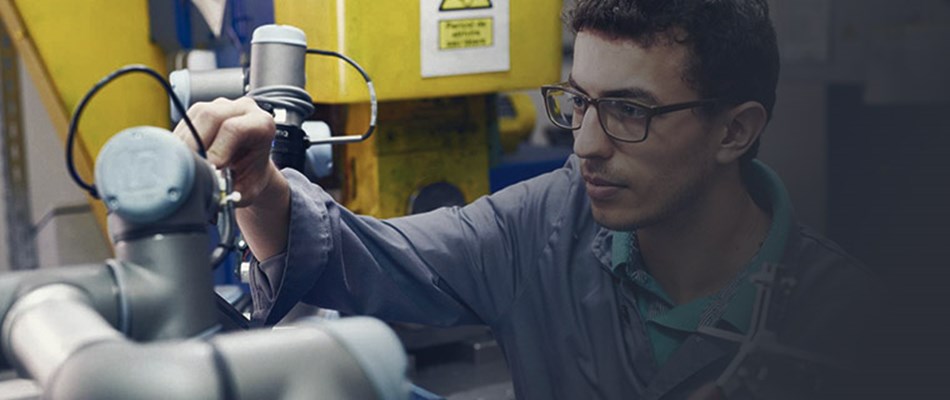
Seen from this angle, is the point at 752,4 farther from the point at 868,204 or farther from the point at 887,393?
the point at 868,204

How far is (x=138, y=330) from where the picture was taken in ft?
1.54

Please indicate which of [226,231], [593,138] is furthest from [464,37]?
[226,231]

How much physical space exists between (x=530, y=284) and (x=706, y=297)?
8.0 inches

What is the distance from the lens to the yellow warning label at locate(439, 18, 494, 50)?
1175 millimetres

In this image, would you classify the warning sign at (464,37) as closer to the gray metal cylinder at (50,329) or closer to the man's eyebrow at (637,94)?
the man's eyebrow at (637,94)

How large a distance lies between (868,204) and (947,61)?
14.2 inches

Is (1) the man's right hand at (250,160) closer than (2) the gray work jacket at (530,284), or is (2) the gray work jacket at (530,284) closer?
(1) the man's right hand at (250,160)

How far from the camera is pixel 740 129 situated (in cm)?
101

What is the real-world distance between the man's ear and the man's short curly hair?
0.04 ft

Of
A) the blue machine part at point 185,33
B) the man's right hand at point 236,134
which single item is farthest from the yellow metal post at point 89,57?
the man's right hand at point 236,134

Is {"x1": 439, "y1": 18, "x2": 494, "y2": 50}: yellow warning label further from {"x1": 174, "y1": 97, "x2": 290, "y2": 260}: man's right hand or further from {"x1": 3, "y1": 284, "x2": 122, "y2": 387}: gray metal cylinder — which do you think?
{"x1": 3, "y1": 284, "x2": 122, "y2": 387}: gray metal cylinder

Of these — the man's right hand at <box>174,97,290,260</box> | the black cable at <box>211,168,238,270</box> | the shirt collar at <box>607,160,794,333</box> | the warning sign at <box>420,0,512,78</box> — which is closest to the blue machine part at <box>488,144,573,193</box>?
the warning sign at <box>420,0,512,78</box>

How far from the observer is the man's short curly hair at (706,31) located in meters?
0.96

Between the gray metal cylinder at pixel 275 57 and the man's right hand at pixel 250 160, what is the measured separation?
0.07 m
